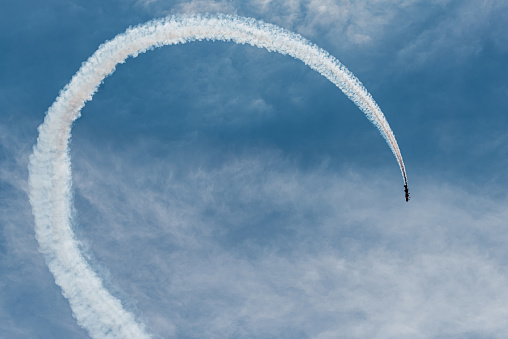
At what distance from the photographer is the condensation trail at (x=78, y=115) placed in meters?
76.1

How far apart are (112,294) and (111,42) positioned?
125ft

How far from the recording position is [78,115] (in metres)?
79.8

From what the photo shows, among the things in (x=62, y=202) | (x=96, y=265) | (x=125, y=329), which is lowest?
(x=125, y=329)

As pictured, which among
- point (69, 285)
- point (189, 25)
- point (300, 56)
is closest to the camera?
point (189, 25)

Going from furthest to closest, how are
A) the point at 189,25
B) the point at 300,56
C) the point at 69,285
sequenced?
the point at 69,285, the point at 300,56, the point at 189,25

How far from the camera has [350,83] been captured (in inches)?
3241

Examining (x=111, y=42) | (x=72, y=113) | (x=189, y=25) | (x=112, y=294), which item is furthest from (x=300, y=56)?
(x=112, y=294)

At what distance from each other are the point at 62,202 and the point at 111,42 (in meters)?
24.5

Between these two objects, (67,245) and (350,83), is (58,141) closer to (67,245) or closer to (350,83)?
(67,245)

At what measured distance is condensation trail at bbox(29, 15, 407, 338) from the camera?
7606 cm

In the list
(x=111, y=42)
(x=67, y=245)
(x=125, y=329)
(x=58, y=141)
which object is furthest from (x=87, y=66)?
(x=125, y=329)

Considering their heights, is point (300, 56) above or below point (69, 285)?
above

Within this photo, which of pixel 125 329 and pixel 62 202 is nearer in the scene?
pixel 62 202

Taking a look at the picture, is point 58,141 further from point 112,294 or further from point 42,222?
point 112,294
